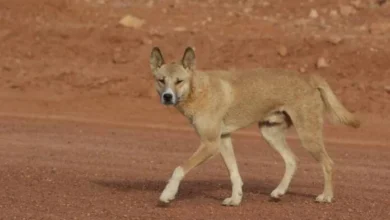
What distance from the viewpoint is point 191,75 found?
12.3 m

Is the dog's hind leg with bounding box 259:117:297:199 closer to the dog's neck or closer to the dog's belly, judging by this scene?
the dog's belly

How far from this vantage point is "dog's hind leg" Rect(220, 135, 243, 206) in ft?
40.3

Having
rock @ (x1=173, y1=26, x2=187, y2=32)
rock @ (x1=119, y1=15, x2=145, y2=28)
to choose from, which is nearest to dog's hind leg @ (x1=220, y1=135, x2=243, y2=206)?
rock @ (x1=173, y1=26, x2=187, y2=32)

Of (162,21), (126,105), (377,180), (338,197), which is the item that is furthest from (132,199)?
(162,21)

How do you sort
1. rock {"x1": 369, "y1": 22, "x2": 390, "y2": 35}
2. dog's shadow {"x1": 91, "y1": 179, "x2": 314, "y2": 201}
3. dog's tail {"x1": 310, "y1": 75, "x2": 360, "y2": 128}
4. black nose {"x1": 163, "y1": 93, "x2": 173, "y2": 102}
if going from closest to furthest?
black nose {"x1": 163, "y1": 93, "x2": 173, "y2": 102} → dog's tail {"x1": 310, "y1": 75, "x2": 360, "y2": 128} → dog's shadow {"x1": 91, "y1": 179, "x2": 314, "y2": 201} → rock {"x1": 369, "y1": 22, "x2": 390, "y2": 35}

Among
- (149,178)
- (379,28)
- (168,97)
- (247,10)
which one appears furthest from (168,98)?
(247,10)

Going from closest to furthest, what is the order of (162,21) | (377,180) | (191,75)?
(191,75) → (377,180) → (162,21)

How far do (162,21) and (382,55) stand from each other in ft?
15.9

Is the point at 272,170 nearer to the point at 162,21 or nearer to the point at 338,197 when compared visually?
the point at 338,197

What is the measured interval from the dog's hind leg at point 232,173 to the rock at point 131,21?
39.6 ft

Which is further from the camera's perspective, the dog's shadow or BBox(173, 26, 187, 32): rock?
BBox(173, 26, 187, 32): rock

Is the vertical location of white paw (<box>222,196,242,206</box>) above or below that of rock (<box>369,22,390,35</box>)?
above

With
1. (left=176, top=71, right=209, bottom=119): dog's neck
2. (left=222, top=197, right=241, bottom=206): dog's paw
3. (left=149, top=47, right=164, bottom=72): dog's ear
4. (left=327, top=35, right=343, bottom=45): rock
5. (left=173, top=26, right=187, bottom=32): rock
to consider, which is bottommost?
(left=173, top=26, right=187, bottom=32): rock

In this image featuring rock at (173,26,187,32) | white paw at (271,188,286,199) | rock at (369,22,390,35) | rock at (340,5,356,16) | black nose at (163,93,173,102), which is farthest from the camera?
rock at (340,5,356,16)
